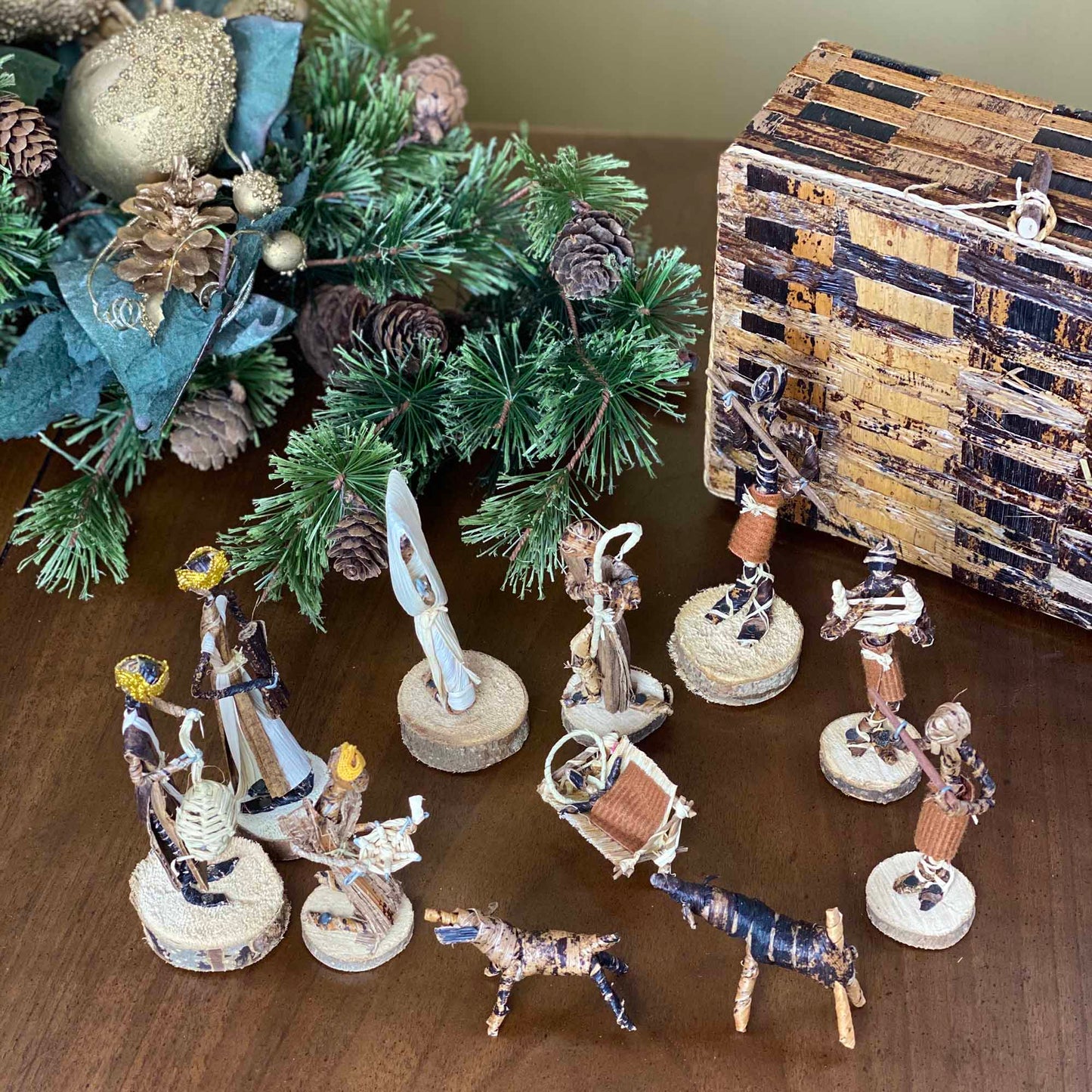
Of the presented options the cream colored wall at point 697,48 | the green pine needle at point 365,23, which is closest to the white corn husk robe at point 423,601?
the green pine needle at point 365,23

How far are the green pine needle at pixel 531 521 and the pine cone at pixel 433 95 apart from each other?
0.93 ft

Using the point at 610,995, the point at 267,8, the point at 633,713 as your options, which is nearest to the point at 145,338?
the point at 267,8

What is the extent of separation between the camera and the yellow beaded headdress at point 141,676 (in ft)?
2.39

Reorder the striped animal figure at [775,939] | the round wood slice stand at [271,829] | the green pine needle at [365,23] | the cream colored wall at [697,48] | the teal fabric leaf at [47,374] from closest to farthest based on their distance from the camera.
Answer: the striped animal figure at [775,939], the round wood slice stand at [271,829], the teal fabric leaf at [47,374], the green pine needle at [365,23], the cream colored wall at [697,48]

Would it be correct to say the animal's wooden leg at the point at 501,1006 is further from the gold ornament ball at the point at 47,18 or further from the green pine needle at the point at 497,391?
the gold ornament ball at the point at 47,18

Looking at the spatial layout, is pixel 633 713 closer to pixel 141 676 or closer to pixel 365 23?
pixel 141 676

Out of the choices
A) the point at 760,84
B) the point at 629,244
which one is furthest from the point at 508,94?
the point at 629,244

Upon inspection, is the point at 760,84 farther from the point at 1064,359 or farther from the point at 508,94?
the point at 1064,359

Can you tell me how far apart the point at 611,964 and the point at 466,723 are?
0.58 feet

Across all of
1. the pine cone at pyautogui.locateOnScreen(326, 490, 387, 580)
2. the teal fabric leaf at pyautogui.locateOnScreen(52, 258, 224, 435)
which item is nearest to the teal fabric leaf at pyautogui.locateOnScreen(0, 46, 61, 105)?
the teal fabric leaf at pyautogui.locateOnScreen(52, 258, 224, 435)

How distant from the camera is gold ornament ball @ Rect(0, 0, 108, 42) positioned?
971 mm

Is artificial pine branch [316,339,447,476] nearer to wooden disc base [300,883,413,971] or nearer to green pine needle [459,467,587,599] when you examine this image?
green pine needle [459,467,587,599]

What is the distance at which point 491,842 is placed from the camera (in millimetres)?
827

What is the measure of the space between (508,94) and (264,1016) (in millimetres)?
935
